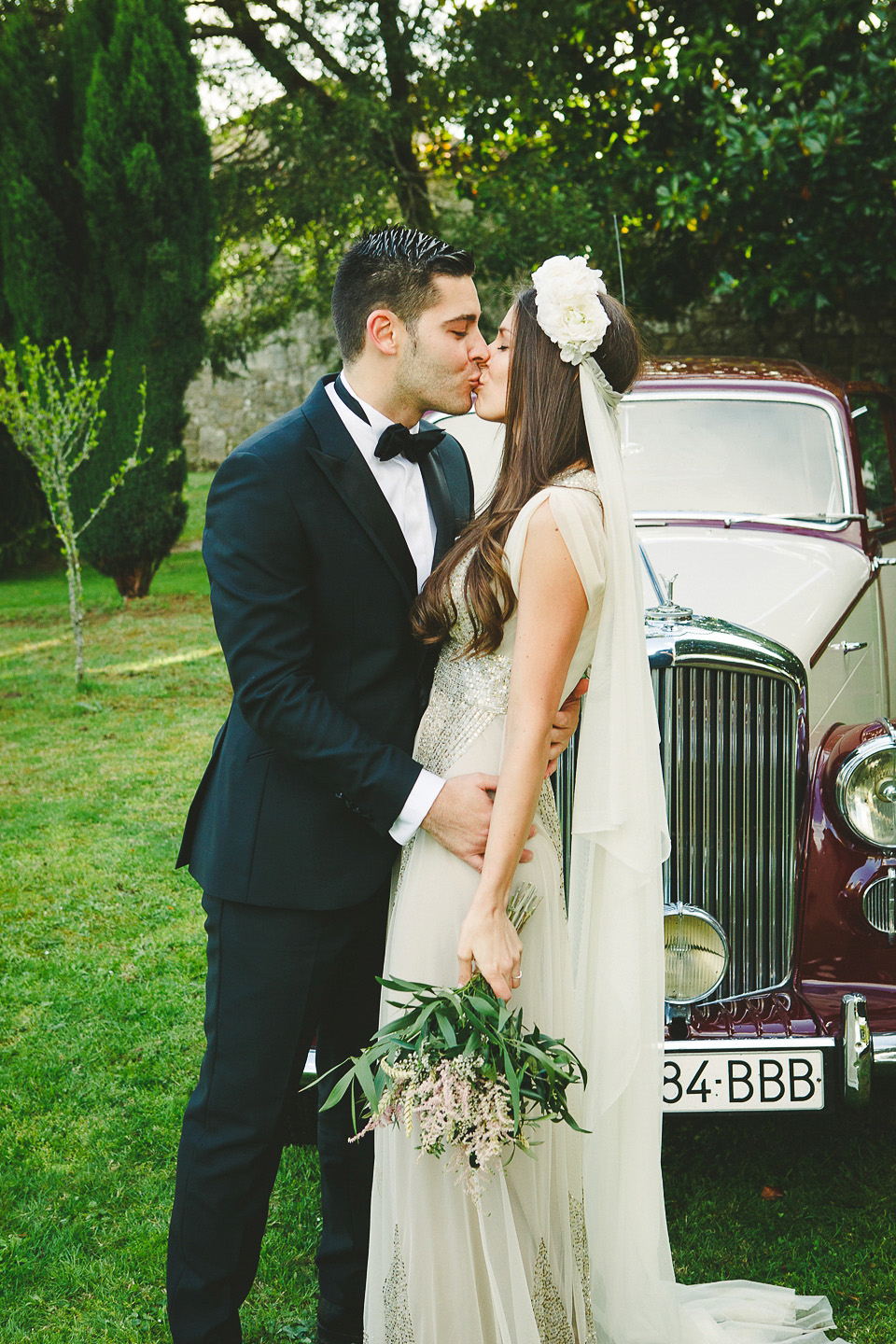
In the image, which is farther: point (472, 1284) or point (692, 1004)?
point (692, 1004)

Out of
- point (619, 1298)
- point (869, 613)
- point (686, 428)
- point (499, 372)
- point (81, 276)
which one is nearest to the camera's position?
point (499, 372)

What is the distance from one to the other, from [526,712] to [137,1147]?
208 centimetres

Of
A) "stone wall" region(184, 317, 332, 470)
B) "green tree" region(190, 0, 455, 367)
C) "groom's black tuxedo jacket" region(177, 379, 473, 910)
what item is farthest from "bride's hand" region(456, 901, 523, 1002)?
"stone wall" region(184, 317, 332, 470)

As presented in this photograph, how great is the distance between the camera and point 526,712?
1821 mm

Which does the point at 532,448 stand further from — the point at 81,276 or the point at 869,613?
the point at 81,276

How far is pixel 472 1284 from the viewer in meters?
1.89

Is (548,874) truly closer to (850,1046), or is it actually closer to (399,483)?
(399,483)

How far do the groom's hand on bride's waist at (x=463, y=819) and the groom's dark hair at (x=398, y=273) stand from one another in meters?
0.86

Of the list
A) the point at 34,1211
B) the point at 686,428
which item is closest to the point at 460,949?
the point at 34,1211

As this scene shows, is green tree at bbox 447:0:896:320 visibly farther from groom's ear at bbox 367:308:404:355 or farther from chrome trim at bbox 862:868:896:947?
groom's ear at bbox 367:308:404:355

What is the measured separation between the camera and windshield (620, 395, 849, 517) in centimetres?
392

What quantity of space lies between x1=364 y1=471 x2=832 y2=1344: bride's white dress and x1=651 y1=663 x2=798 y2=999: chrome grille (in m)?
0.79

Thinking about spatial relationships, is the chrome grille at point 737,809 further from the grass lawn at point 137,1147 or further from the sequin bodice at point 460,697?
the sequin bodice at point 460,697

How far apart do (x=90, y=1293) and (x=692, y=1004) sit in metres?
1.56
